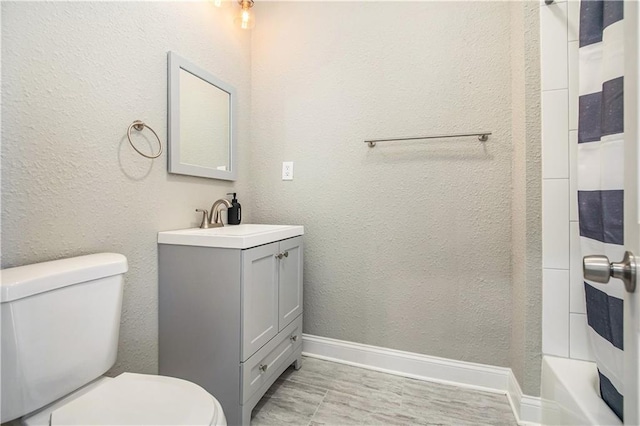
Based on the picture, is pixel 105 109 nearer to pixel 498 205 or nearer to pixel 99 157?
pixel 99 157

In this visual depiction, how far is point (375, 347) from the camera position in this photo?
63.8 inches

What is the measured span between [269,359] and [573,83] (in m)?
1.70

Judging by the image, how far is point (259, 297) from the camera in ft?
3.95

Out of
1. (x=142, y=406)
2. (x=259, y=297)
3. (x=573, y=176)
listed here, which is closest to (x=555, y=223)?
(x=573, y=176)

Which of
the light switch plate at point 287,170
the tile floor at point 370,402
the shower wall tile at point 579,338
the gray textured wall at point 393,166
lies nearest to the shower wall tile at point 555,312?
the shower wall tile at point 579,338

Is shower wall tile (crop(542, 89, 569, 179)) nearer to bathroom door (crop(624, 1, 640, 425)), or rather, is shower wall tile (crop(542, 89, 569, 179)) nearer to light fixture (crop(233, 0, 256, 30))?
bathroom door (crop(624, 1, 640, 425))

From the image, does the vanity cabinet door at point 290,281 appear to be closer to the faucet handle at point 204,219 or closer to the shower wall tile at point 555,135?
the faucet handle at point 204,219

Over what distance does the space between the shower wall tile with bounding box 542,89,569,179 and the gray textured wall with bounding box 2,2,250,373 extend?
1.59 m

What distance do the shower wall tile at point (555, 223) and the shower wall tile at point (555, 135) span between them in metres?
0.04

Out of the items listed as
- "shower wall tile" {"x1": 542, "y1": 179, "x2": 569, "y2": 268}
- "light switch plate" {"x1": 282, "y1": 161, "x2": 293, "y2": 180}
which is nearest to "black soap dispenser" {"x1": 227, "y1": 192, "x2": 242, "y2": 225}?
"light switch plate" {"x1": 282, "y1": 161, "x2": 293, "y2": 180}

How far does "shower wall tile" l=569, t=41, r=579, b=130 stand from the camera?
108 cm

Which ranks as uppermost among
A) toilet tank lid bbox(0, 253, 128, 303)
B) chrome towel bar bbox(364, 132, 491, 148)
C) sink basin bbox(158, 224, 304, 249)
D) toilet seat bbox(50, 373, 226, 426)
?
chrome towel bar bbox(364, 132, 491, 148)

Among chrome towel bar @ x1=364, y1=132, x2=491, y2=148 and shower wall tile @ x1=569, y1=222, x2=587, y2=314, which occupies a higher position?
chrome towel bar @ x1=364, y1=132, x2=491, y2=148

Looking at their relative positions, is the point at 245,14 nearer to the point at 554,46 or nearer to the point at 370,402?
the point at 554,46
